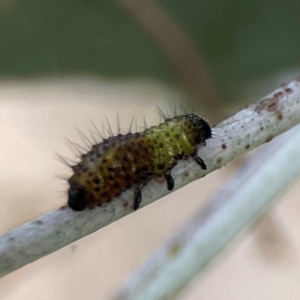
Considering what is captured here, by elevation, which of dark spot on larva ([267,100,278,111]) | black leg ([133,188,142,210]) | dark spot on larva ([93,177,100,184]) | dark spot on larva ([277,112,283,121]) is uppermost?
dark spot on larva ([93,177,100,184])

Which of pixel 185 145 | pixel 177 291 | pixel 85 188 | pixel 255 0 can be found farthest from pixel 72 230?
pixel 255 0

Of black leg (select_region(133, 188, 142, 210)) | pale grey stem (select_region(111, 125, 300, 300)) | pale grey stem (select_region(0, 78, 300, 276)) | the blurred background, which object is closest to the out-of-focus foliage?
the blurred background

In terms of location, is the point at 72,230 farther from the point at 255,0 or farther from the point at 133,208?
the point at 255,0

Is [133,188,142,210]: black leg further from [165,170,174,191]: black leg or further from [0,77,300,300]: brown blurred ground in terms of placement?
[0,77,300,300]: brown blurred ground

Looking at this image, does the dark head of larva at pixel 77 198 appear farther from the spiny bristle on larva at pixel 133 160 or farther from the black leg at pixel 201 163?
the black leg at pixel 201 163

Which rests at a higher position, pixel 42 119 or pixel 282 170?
pixel 42 119

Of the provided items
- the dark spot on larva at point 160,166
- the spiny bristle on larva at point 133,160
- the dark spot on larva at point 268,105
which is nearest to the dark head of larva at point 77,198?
the spiny bristle on larva at point 133,160

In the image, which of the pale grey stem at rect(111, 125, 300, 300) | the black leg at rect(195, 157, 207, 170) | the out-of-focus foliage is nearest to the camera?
the black leg at rect(195, 157, 207, 170)
